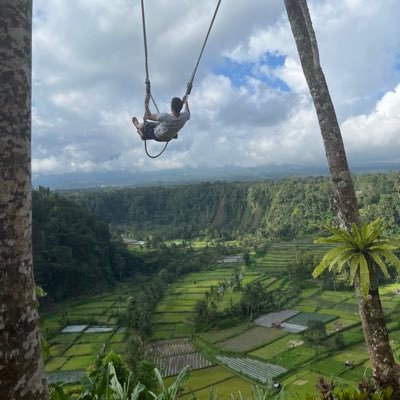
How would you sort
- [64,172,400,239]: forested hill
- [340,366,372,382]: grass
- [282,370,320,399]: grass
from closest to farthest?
[282,370,320,399]: grass < [340,366,372,382]: grass < [64,172,400,239]: forested hill

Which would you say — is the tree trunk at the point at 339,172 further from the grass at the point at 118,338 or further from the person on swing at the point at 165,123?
the grass at the point at 118,338

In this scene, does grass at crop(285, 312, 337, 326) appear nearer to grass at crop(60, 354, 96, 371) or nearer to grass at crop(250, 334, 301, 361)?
grass at crop(250, 334, 301, 361)

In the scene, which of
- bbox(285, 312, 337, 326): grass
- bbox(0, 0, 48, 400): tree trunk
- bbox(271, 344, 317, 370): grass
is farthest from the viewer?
bbox(285, 312, 337, 326): grass

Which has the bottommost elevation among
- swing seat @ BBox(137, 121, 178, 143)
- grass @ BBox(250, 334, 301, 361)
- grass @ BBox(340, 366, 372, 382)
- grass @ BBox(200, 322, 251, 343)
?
grass @ BBox(200, 322, 251, 343)

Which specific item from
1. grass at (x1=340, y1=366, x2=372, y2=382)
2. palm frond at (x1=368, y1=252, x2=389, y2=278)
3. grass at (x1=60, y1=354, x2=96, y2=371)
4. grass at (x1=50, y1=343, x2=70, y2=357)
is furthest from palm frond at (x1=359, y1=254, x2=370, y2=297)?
grass at (x1=50, y1=343, x2=70, y2=357)

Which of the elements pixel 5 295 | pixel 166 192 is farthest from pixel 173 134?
pixel 166 192

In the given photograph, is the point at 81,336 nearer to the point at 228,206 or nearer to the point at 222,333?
the point at 222,333

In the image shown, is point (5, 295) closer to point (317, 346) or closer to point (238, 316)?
point (317, 346)
